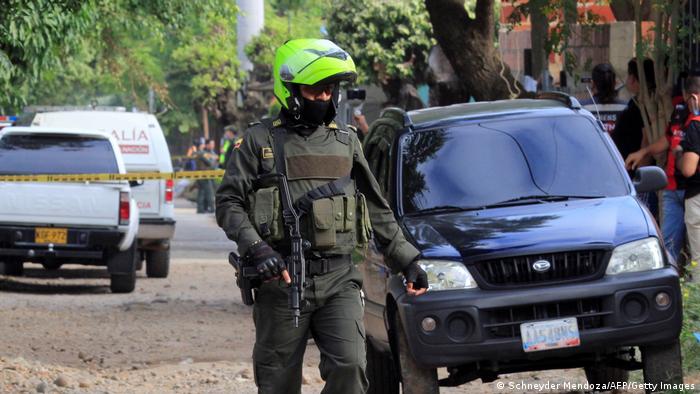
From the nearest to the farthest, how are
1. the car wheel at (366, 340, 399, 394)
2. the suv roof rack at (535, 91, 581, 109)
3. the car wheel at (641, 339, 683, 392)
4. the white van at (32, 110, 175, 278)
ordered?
the car wheel at (641, 339, 683, 392) < the car wheel at (366, 340, 399, 394) < the suv roof rack at (535, 91, 581, 109) < the white van at (32, 110, 175, 278)

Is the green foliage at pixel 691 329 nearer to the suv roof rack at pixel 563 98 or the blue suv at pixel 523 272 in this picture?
the blue suv at pixel 523 272

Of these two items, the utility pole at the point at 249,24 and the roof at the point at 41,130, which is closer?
the roof at the point at 41,130

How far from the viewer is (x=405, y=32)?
34.1 metres

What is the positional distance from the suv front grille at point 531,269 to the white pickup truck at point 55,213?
9350 mm

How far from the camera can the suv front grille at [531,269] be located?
7.29 metres

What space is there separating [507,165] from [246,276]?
2710 mm

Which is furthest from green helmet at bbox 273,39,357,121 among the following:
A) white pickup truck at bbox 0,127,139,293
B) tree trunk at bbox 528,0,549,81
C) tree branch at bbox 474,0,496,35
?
white pickup truck at bbox 0,127,139,293

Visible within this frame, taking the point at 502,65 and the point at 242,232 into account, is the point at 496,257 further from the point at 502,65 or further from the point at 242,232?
the point at 502,65

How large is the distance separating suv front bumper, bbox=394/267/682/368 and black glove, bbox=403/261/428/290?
87 cm

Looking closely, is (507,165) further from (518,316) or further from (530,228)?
(518,316)

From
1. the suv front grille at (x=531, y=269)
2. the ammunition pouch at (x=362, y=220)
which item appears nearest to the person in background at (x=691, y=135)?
the suv front grille at (x=531, y=269)

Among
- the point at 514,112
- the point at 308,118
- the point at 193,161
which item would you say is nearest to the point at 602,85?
the point at 514,112

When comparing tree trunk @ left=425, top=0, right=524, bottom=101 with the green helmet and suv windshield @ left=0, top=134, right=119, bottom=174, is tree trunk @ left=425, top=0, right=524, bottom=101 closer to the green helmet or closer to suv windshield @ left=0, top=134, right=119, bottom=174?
suv windshield @ left=0, top=134, right=119, bottom=174

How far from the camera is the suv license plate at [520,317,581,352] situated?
7.21 m
